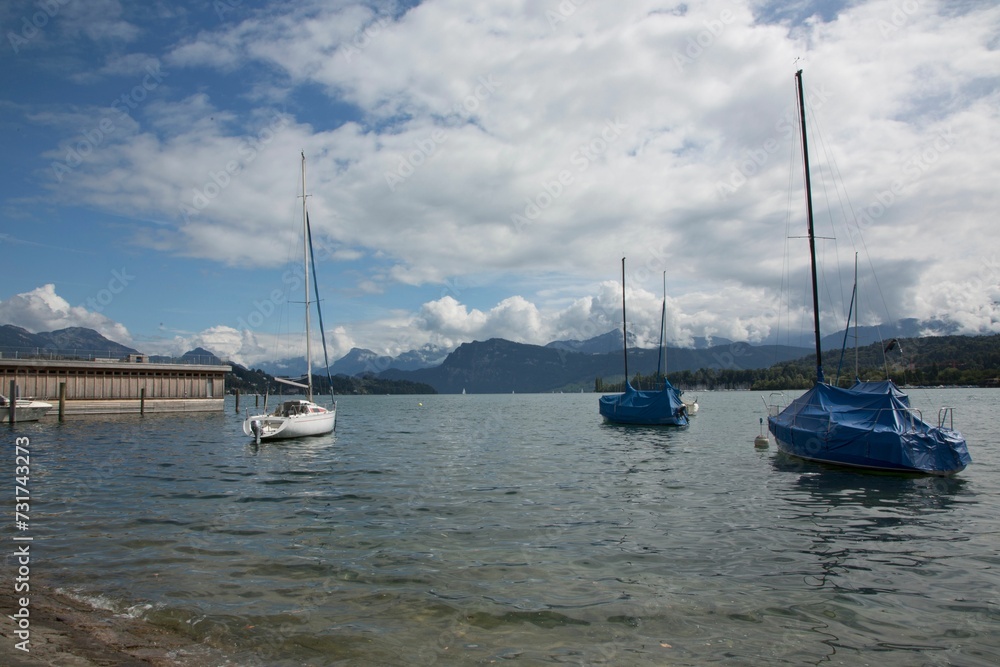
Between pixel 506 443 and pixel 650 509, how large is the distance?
23981 millimetres

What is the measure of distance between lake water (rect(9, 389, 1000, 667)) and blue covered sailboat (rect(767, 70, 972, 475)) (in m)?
0.77

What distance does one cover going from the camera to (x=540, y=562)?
40.0 ft

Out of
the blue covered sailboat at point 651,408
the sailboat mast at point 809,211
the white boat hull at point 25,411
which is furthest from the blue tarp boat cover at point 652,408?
the white boat hull at point 25,411

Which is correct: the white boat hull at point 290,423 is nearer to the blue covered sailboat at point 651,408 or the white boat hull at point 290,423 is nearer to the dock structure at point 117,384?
the blue covered sailboat at point 651,408

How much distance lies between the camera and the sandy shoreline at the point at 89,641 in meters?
6.97

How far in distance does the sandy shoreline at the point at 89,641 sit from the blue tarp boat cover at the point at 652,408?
50.4m

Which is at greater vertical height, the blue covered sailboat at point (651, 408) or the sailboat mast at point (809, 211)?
the sailboat mast at point (809, 211)

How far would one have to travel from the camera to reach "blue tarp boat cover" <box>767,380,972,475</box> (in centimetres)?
2319

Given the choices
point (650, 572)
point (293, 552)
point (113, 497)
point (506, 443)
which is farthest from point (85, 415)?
point (650, 572)

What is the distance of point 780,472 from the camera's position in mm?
25766

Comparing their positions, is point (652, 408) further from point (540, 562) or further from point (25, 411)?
point (25, 411)

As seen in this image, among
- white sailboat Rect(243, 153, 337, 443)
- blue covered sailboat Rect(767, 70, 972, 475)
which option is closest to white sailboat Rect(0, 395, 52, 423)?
white sailboat Rect(243, 153, 337, 443)

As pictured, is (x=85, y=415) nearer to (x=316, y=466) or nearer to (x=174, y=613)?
(x=316, y=466)

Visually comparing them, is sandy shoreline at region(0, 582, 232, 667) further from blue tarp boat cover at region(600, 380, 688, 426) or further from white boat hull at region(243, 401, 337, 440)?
blue tarp boat cover at region(600, 380, 688, 426)
